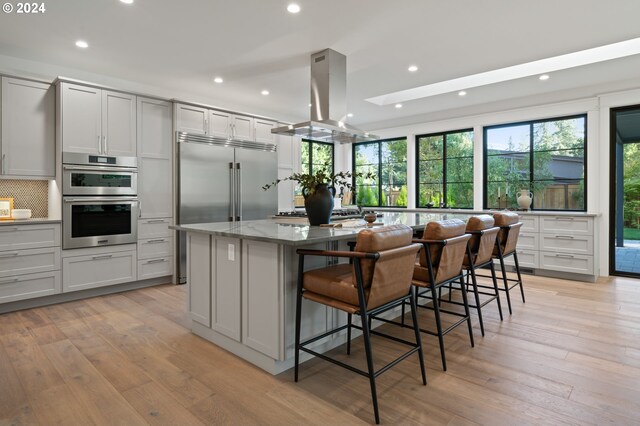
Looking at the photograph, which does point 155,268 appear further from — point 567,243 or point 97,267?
point 567,243

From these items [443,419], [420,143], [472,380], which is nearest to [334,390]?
[443,419]

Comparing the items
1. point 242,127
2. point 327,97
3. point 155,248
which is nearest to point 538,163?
point 327,97

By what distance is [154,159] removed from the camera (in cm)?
469

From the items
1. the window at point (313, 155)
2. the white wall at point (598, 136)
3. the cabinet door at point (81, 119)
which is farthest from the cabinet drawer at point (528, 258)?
the cabinet door at point (81, 119)

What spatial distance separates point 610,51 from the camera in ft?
13.5

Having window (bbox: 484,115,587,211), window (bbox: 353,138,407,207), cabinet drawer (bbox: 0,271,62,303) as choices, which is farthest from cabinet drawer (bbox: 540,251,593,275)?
cabinet drawer (bbox: 0,271,62,303)

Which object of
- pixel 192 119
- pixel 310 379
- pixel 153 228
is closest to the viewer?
pixel 310 379

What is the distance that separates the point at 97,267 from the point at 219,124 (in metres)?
2.44

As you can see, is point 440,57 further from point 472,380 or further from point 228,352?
point 228,352

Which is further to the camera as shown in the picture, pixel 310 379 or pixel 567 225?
pixel 567 225

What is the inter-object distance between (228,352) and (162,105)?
347 centimetres

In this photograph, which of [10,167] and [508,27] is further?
[10,167]

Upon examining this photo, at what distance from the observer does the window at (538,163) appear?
546cm

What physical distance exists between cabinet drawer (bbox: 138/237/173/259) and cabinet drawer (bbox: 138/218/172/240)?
53mm
